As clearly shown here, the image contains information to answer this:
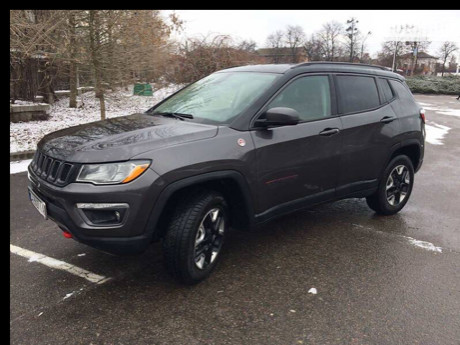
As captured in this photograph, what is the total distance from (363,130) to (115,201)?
9.03 feet

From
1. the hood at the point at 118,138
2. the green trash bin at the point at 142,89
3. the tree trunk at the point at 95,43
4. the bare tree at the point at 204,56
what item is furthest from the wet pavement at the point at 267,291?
the bare tree at the point at 204,56

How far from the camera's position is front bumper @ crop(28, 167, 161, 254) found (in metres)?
2.63

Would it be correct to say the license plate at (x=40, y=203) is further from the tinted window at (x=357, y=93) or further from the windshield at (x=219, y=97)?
the tinted window at (x=357, y=93)

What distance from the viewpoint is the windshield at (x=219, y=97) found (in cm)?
348

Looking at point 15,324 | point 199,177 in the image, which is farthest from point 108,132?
point 15,324

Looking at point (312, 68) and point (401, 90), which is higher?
point (312, 68)

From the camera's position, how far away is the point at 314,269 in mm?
3488

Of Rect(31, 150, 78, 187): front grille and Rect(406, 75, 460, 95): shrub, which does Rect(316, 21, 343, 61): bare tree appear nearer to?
Rect(406, 75, 460, 95): shrub

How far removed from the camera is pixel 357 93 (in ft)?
14.1

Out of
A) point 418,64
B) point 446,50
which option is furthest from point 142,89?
point 418,64

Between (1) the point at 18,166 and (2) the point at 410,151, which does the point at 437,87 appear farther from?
(1) the point at 18,166

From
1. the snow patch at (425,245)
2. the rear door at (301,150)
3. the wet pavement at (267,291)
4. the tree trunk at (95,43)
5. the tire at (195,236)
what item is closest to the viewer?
the wet pavement at (267,291)

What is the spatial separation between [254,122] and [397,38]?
142 feet

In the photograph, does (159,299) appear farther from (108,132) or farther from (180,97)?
(180,97)
